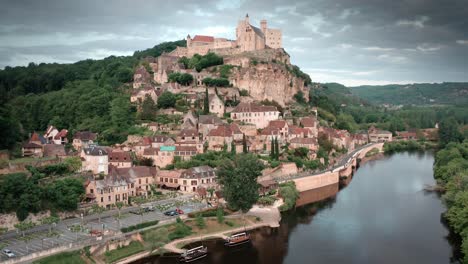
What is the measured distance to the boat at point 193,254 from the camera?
32.7 meters

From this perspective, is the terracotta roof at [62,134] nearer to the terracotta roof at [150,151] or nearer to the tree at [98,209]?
the terracotta roof at [150,151]

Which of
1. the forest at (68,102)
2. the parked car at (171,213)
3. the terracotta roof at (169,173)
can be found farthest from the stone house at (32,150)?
the parked car at (171,213)

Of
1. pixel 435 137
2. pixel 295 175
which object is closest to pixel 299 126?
pixel 295 175

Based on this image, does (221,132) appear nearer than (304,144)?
Yes

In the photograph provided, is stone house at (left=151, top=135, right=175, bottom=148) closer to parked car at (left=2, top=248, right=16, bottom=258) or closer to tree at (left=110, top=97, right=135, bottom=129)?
tree at (left=110, top=97, right=135, bottom=129)

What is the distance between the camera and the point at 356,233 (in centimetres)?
3975

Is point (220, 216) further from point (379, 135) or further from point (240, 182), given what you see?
point (379, 135)

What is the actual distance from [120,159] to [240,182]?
14867mm

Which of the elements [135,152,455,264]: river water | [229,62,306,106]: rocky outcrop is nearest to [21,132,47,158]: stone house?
[135,152,455,264]: river water

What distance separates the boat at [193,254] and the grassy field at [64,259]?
700 centimetres

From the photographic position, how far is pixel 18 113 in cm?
6475

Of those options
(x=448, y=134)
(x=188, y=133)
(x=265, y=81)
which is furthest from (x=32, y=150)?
(x=448, y=134)

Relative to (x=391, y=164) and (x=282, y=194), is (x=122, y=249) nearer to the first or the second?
(x=282, y=194)

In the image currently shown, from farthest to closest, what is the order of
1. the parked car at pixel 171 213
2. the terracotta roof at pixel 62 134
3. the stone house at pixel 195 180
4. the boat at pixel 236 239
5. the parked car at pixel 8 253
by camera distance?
1. the terracotta roof at pixel 62 134
2. the stone house at pixel 195 180
3. the parked car at pixel 171 213
4. the boat at pixel 236 239
5. the parked car at pixel 8 253
